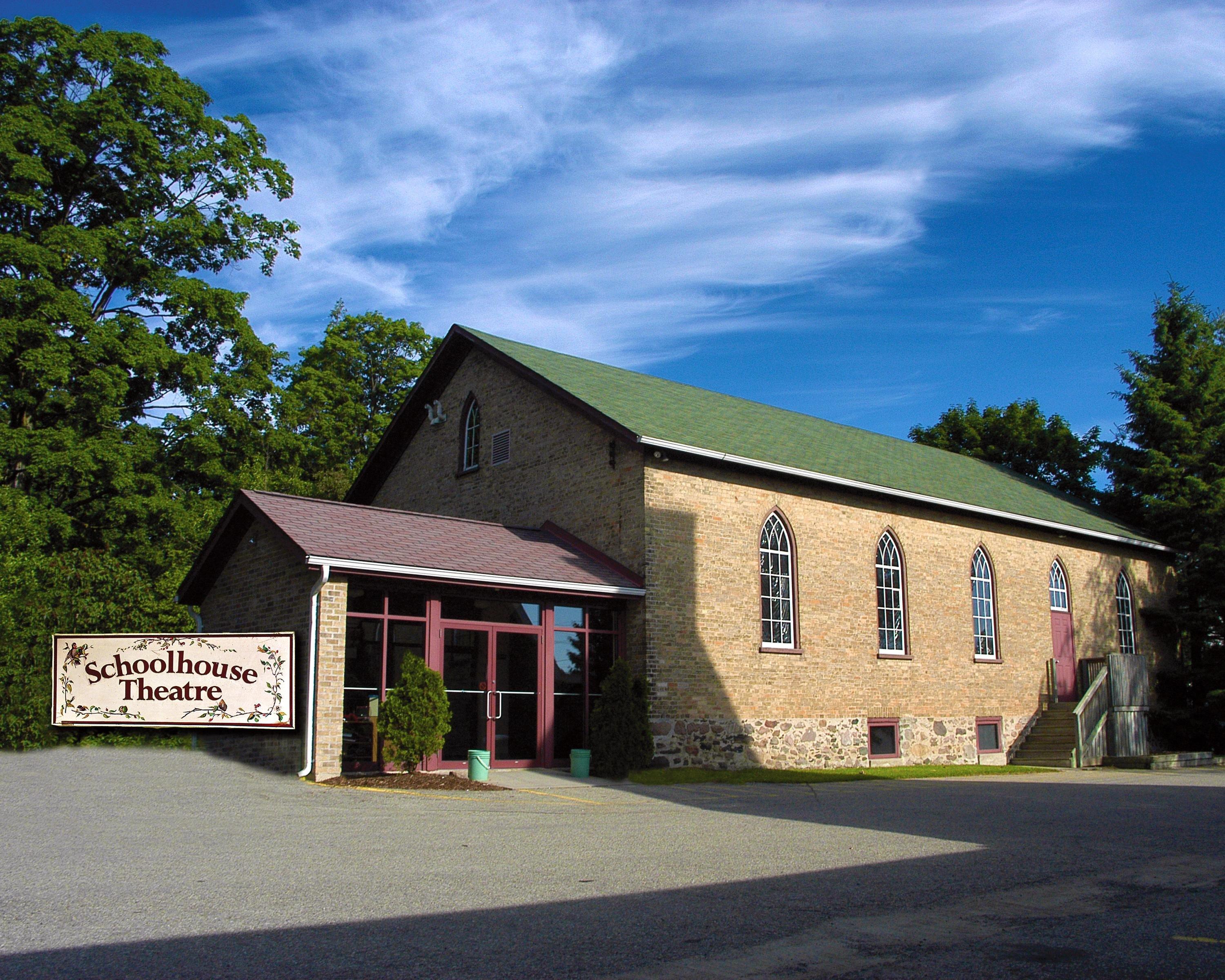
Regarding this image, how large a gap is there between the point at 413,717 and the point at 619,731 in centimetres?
359

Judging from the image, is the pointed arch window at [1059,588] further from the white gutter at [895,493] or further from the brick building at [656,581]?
the white gutter at [895,493]

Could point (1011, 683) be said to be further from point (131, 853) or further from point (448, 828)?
point (131, 853)

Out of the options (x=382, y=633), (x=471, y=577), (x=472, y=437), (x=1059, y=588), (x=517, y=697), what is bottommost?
(x=517, y=697)

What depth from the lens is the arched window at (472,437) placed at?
22688 mm

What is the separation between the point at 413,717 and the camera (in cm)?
1414

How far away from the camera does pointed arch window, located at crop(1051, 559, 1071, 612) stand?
86.7ft

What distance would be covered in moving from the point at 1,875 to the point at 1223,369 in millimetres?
32153

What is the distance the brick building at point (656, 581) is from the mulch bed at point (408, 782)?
370 millimetres

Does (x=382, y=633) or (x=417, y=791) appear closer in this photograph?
(x=417, y=791)

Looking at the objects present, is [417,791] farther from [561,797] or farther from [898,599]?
[898,599]

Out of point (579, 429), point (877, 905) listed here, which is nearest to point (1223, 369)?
point (579, 429)

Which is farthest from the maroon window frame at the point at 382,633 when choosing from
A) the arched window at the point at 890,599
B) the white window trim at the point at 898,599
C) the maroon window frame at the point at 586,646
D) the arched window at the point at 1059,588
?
the arched window at the point at 1059,588

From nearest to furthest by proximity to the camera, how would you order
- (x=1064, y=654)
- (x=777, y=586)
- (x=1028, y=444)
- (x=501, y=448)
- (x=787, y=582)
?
(x=777, y=586) → (x=787, y=582) → (x=501, y=448) → (x=1064, y=654) → (x=1028, y=444)

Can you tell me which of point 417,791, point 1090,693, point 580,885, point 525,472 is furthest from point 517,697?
point 1090,693
